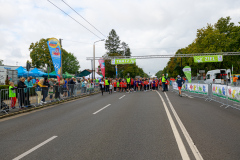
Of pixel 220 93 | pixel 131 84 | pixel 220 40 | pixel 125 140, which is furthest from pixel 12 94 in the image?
pixel 220 40

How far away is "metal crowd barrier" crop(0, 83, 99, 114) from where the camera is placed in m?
9.10

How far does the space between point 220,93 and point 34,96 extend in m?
10.9

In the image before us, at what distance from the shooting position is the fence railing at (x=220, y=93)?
959cm

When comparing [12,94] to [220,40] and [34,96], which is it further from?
[220,40]

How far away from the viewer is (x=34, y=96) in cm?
1150

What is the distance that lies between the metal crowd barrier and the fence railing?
10.1 meters

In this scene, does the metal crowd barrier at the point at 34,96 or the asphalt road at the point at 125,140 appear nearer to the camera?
the asphalt road at the point at 125,140

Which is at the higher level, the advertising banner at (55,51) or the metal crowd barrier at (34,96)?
the advertising banner at (55,51)

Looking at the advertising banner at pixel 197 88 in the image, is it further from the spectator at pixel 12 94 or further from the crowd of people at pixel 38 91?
the spectator at pixel 12 94

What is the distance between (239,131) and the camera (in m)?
5.35

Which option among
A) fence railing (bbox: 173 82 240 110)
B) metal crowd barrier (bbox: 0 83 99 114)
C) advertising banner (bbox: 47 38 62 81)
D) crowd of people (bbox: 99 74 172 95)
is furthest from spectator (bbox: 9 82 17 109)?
crowd of people (bbox: 99 74 172 95)

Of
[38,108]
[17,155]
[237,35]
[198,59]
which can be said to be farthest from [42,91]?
[237,35]

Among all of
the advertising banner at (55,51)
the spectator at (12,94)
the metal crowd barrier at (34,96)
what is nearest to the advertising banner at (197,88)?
the metal crowd barrier at (34,96)

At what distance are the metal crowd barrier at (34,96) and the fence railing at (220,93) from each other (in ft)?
33.2
